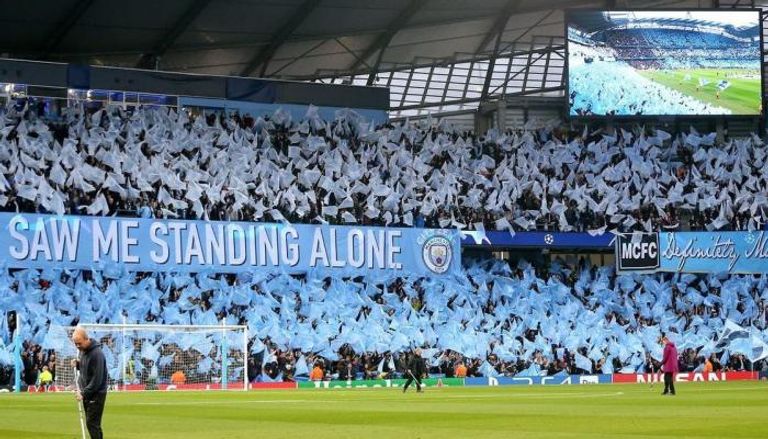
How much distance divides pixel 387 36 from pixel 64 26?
50.3 feet

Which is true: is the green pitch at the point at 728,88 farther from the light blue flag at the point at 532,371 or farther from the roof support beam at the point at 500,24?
the light blue flag at the point at 532,371

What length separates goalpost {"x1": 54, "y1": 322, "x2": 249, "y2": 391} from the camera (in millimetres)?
43156

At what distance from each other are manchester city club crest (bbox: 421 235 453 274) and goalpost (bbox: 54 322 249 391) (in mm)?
11452

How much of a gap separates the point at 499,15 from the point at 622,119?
7.73m

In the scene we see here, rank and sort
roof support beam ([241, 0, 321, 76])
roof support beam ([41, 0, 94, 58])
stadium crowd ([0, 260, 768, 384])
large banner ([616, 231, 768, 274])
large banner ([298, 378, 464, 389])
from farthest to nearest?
1. roof support beam ([241, 0, 321, 76])
2. large banner ([616, 231, 768, 274])
3. roof support beam ([41, 0, 94, 58])
4. large banner ([298, 378, 464, 389])
5. stadium crowd ([0, 260, 768, 384])

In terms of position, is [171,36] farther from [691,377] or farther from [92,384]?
[92,384]

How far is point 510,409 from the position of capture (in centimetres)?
2766

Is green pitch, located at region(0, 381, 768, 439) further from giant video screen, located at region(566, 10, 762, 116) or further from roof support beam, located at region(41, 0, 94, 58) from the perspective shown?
giant video screen, located at region(566, 10, 762, 116)

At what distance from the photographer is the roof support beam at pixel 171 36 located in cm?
5740


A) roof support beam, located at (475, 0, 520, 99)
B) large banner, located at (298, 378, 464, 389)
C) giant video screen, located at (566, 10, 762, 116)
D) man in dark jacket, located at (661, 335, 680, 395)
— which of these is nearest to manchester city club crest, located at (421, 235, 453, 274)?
large banner, located at (298, 378, 464, 389)

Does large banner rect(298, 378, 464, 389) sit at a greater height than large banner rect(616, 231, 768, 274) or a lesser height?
lesser

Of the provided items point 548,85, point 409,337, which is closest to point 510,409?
point 409,337

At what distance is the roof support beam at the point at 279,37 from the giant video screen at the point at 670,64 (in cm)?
1275

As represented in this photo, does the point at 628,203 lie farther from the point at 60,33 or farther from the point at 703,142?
the point at 60,33
